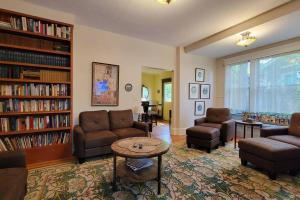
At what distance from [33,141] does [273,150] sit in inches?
153

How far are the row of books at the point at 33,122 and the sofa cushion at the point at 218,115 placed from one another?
353 centimetres

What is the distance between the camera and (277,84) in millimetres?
4215

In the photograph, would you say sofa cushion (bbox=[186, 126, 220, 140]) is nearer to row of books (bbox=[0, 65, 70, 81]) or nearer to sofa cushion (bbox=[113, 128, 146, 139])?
sofa cushion (bbox=[113, 128, 146, 139])

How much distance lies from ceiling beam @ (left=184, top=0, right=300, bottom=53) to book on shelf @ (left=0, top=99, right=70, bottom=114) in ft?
12.2

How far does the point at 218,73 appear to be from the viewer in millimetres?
5945

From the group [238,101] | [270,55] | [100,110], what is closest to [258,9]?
[270,55]

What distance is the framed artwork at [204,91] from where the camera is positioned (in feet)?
18.4

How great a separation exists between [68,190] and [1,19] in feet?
9.39

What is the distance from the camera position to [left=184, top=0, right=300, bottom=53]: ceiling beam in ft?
8.56

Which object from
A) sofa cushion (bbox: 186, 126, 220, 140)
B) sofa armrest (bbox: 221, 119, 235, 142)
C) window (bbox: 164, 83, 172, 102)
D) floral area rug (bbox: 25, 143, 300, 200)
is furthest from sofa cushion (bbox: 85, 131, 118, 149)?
window (bbox: 164, 83, 172, 102)

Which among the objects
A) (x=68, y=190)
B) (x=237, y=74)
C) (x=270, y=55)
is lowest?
(x=68, y=190)

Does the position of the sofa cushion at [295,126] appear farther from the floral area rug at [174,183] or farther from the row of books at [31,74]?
the row of books at [31,74]

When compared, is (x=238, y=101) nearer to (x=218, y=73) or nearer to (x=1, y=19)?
(x=218, y=73)

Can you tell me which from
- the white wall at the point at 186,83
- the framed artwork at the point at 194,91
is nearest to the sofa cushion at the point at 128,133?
the white wall at the point at 186,83
